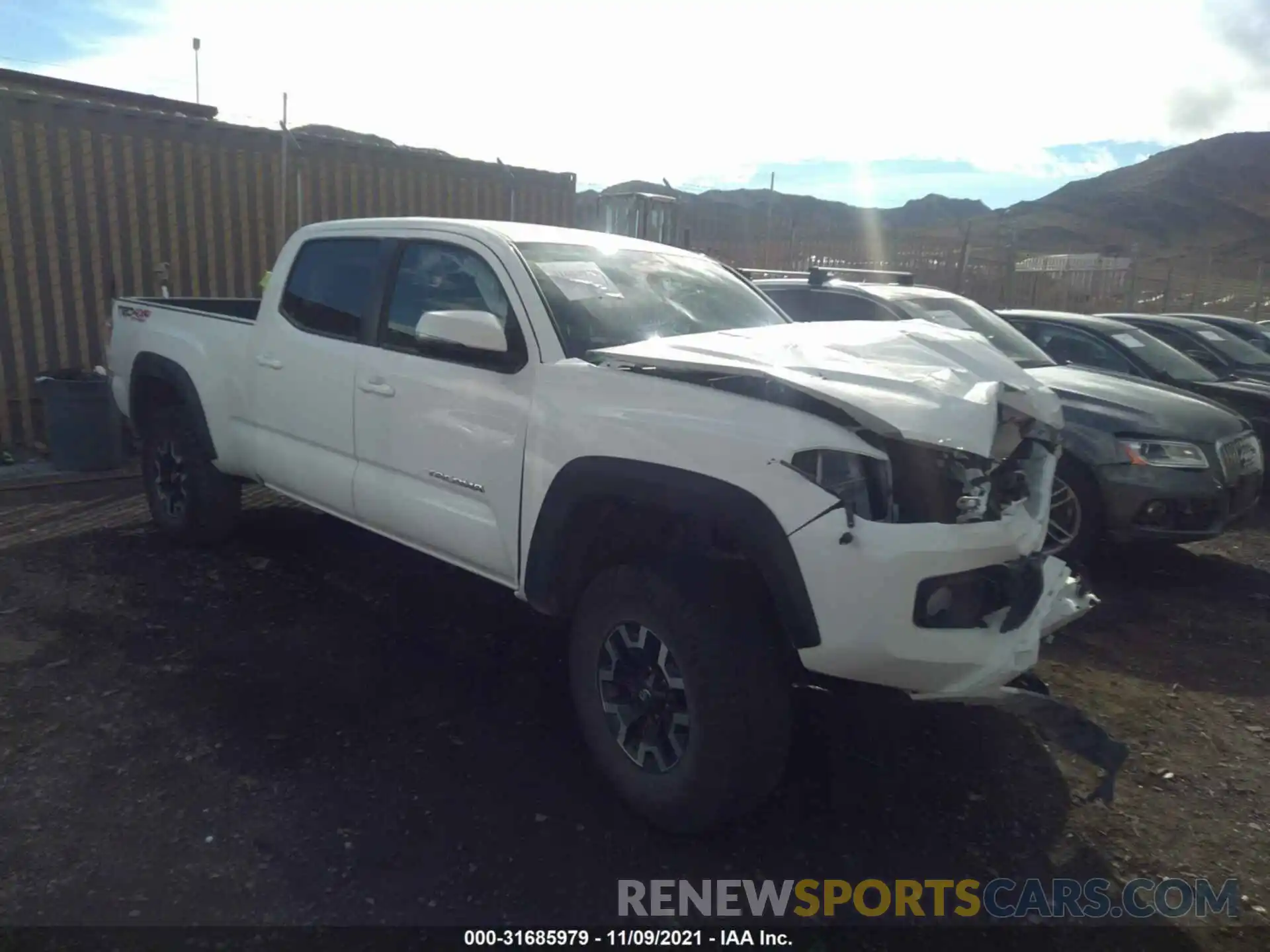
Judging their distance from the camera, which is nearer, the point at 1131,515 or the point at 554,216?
the point at 1131,515

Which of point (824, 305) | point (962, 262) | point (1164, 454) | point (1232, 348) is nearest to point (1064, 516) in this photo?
point (1164, 454)

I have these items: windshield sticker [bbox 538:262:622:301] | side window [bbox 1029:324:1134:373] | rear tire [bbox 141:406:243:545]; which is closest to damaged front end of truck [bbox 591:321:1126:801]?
windshield sticker [bbox 538:262:622:301]

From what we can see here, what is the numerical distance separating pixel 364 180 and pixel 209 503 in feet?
17.3

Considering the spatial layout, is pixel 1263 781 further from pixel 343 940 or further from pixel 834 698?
pixel 343 940

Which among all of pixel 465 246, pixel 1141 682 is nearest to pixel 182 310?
pixel 465 246

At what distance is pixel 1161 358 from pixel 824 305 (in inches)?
121

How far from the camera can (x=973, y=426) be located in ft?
9.02

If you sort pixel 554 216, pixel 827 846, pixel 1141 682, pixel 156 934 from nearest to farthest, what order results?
pixel 156 934 → pixel 827 846 → pixel 1141 682 → pixel 554 216

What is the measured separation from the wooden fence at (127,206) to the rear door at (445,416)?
205 inches

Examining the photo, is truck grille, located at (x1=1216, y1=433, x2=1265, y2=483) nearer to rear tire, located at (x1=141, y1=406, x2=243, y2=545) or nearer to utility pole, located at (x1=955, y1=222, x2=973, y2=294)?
rear tire, located at (x1=141, y1=406, x2=243, y2=545)

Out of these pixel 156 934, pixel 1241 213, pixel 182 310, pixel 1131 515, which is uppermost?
pixel 1241 213

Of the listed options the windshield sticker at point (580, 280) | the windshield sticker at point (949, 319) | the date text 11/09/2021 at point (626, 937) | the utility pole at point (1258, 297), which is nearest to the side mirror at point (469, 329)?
the windshield sticker at point (580, 280)

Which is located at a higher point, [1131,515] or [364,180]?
[364,180]

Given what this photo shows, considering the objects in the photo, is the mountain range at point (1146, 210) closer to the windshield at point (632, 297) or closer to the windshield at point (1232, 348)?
the windshield at point (1232, 348)
